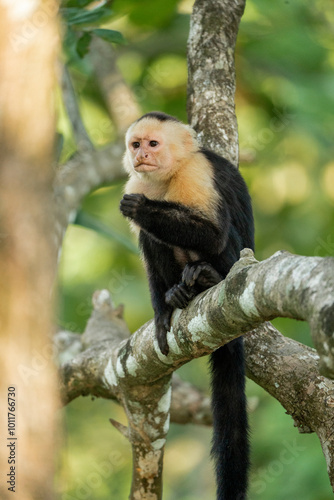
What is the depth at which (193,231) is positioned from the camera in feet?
12.0

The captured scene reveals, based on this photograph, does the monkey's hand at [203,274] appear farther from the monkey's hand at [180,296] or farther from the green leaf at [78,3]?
the green leaf at [78,3]

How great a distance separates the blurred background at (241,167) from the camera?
7.66m

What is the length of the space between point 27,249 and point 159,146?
4.11ft

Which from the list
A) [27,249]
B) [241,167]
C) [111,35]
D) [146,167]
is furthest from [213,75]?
[241,167]

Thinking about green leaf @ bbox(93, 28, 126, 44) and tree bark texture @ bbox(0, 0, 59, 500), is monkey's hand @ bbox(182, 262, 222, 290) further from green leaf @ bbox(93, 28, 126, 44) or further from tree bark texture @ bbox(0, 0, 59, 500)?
green leaf @ bbox(93, 28, 126, 44)

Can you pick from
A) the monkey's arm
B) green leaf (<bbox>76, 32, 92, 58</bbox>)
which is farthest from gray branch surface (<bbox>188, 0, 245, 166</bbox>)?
the monkey's arm

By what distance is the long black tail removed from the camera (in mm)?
3463

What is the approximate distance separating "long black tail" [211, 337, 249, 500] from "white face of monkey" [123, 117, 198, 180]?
44.6 inches

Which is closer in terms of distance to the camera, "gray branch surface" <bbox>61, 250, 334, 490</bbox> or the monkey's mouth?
"gray branch surface" <bbox>61, 250, 334, 490</bbox>

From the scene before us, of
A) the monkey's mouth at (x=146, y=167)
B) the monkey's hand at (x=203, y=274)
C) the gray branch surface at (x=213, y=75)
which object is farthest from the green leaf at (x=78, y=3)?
the monkey's hand at (x=203, y=274)

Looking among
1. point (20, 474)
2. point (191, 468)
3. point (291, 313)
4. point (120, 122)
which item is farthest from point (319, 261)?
point (191, 468)

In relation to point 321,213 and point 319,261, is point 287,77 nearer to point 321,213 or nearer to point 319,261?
point 321,213

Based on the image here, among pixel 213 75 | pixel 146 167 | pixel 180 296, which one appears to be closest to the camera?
pixel 180 296

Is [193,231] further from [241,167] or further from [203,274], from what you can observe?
[241,167]
